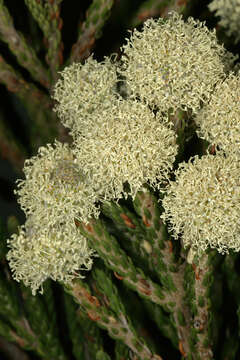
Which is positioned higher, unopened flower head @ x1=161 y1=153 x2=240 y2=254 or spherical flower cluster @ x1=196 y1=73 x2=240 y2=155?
spherical flower cluster @ x1=196 y1=73 x2=240 y2=155

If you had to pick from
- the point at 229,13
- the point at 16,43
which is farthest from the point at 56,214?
the point at 229,13

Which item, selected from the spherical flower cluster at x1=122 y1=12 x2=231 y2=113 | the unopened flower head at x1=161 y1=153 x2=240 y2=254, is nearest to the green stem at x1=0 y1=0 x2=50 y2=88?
the spherical flower cluster at x1=122 y1=12 x2=231 y2=113

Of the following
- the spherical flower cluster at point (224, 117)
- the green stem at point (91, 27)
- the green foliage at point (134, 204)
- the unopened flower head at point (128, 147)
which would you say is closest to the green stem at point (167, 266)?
the green foliage at point (134, 204)

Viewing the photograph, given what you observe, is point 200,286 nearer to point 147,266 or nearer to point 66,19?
point 147,266

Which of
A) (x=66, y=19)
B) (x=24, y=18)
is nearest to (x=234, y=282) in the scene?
(x=66, y=19)

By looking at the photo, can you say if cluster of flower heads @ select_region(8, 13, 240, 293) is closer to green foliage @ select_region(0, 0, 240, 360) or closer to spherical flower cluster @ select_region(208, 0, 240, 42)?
green foliage @ select_region(0, 0, 240, 360)

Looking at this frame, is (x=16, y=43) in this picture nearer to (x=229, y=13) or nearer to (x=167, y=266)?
(x=229, y=13)
